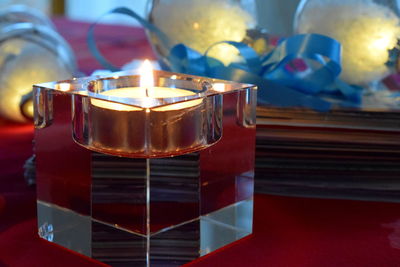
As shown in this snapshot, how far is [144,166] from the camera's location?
40 cm

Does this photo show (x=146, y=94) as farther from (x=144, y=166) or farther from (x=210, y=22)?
(x=210, y=22)

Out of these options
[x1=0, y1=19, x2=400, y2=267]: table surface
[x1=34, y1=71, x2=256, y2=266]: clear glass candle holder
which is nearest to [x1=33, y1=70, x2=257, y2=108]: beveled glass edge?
[x1=34, y1=71, x2=256, y2=266]: clear glass candle holder

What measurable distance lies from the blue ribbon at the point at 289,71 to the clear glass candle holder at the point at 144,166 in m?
0.12

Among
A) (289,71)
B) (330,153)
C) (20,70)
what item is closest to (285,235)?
(330,153)

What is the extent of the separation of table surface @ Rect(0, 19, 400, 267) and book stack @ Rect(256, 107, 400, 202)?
0.01 meters

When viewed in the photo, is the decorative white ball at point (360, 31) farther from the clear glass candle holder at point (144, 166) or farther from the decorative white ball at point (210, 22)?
the clear glass candle holder at point (144, 166)

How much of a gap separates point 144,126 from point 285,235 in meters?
0.16

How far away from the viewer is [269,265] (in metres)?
0.40

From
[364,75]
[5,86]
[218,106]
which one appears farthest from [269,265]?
[5,86]

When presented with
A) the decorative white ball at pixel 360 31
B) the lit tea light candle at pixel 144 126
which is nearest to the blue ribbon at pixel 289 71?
the decorative white ball at pixel 360 31

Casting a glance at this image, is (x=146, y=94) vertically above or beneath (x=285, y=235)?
above

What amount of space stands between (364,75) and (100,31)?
1.10 meters

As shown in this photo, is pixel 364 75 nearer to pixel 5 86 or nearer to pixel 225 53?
pixel 225 53

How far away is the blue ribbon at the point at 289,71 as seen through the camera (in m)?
0.56
